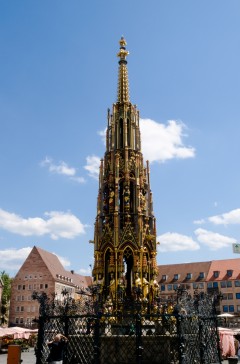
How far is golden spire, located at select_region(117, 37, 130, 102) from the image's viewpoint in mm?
27781

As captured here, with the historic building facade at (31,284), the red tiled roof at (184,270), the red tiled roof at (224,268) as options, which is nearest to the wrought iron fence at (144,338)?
the historic building facade at (31,284)

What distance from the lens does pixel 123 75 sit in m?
28.4

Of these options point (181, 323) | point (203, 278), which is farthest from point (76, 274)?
point (181, 323)

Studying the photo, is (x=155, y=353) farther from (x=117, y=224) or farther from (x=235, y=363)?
(x=117, y=224)

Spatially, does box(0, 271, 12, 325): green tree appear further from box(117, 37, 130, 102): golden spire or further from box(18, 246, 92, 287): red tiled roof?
box(117, 37, 130, 102): golden spire

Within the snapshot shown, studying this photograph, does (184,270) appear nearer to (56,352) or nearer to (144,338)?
(144,338)

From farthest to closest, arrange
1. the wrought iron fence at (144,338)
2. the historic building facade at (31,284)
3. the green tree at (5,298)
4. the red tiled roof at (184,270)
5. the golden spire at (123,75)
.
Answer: the red tiled roof at (184,270) < the historic building facade at (31,284) < the green tree at (5,298) < the golden spire at (123,75) < the wrought iron fence at (144,338)

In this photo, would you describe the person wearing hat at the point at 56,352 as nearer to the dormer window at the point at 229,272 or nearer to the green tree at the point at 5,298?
the green tree at the point at 5,298

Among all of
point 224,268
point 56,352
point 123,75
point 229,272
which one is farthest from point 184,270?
point 56,352

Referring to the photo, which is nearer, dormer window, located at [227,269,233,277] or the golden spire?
the golden spire

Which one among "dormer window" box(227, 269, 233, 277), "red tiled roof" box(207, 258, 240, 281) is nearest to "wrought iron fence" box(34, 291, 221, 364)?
"dormer window" box(227, 269, 233, 277)

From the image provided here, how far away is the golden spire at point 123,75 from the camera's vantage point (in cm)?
2778

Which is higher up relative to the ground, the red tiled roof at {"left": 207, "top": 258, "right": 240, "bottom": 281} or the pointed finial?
the pointed finial

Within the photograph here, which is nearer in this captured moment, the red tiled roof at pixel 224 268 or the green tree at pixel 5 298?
the green tree at pixel 5 298
